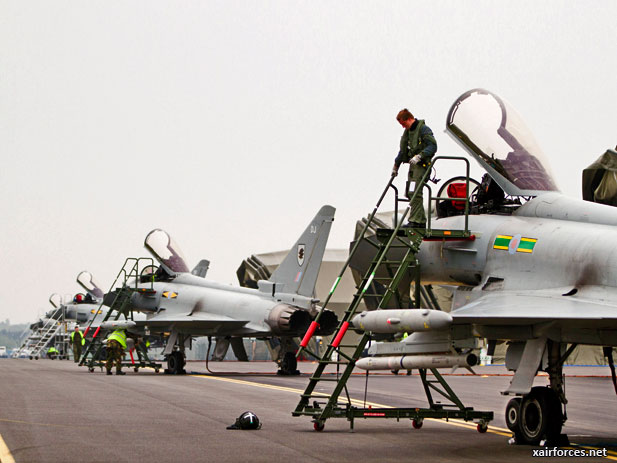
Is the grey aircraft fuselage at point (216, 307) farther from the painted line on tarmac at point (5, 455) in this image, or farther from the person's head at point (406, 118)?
the painted line on tarmac at point (5, 455)

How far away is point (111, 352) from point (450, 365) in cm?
1928

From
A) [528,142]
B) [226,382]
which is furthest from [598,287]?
[226,382]

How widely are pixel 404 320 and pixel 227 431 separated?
3.02 metres

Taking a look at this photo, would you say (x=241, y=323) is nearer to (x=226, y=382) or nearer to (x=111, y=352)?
(x=111, y=352)

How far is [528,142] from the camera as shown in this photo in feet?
36.6

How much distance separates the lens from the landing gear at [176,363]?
1113 inches

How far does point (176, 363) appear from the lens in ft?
93.0

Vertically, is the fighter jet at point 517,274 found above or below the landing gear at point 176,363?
above

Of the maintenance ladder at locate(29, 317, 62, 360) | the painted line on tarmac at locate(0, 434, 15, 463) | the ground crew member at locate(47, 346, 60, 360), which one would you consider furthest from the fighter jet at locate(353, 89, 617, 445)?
the maintenance ladder at locate(29, 317, 62, 360)

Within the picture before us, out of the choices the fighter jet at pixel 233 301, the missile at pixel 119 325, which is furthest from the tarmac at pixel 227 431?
the missile at pixel 119 325

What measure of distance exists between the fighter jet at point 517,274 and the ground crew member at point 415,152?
0.29 metres

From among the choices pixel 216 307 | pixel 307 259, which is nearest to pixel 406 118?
pixel 307 259

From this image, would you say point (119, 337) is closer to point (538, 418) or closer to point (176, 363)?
point (176, 363)

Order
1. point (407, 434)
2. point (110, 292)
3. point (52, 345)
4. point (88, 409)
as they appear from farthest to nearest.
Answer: point (52, 345), point (110, 292), point (88, 409), point (407, 434)
